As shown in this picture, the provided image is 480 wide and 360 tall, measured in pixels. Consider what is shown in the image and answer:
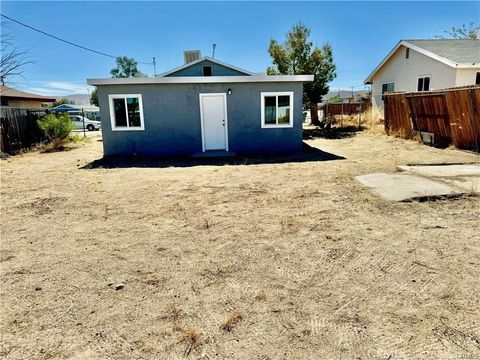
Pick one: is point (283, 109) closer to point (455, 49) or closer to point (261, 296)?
point (261, 296)

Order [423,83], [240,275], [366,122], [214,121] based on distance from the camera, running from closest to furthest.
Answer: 1. [240,275]
2. [214,121]
3. [423,83]
4. [366,122]

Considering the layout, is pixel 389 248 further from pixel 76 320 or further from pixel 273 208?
pixel 76 320

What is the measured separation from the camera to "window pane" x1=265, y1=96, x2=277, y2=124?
1145 cm

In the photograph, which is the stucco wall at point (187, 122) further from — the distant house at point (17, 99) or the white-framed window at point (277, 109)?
the distant house at point (17, 99)

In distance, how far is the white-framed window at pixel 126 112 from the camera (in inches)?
445

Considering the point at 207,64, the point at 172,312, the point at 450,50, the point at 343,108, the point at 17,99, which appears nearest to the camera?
the point at 172,312

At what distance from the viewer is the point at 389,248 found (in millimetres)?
3857

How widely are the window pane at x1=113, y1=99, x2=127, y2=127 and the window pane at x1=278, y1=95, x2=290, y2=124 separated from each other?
5.40 m

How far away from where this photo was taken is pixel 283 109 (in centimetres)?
1155

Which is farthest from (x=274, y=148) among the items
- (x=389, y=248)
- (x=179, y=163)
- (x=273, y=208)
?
(x=389, y=248)

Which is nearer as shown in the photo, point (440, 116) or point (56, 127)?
point (440, 116)

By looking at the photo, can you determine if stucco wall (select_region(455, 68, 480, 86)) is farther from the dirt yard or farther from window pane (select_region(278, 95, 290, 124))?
the dirt yard

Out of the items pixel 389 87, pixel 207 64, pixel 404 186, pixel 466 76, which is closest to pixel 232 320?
pixel 404 186

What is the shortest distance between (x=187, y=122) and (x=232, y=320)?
9.60 meters
